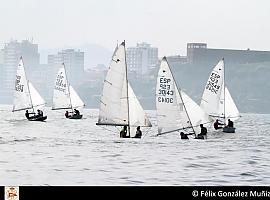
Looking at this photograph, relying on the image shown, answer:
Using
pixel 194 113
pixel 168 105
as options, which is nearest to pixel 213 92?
pixel 194 113

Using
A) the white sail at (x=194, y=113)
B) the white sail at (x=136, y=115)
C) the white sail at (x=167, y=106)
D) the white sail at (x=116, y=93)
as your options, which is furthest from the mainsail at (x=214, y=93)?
the white sail at (x=116, y=93)

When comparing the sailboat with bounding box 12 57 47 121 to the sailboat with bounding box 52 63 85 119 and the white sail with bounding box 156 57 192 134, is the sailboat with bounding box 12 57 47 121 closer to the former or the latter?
the sailboat with bounding box 52 63 85 119

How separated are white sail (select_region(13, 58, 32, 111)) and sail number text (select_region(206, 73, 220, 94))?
3130 cm

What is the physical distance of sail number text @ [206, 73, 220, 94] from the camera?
77250 millimetres

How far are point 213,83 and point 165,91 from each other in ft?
73.2

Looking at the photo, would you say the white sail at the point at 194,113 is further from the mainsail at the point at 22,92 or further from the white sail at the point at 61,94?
the white sail at the point at 61,94

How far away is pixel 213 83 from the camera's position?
7719 cm

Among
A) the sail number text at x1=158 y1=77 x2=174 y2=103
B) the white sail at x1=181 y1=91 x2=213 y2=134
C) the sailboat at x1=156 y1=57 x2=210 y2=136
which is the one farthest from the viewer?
the white sail at x1=181 y1=91 x2=213 y2=134

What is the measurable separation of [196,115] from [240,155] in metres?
15.5

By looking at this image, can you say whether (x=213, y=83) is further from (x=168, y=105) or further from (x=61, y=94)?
(x=61, y=94)

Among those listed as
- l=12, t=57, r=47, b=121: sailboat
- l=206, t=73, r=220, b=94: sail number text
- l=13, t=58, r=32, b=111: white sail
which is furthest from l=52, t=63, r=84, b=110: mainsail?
l=206, t=73, r=220, b=94: sail number text

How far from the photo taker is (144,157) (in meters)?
39.9
